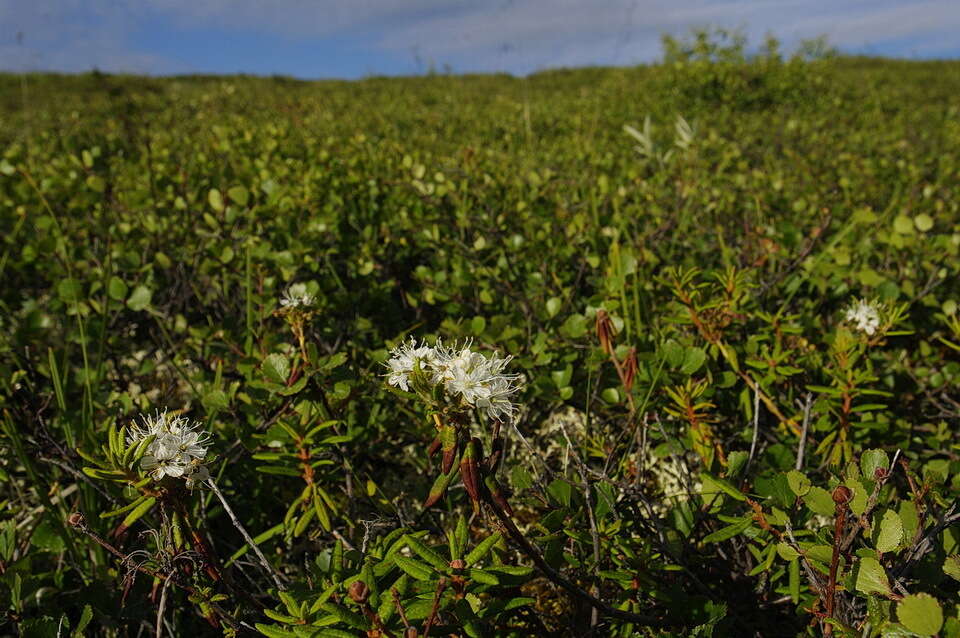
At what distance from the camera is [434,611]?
2.57 ft

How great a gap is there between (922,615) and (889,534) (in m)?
0.20

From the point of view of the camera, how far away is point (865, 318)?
5.09 feet

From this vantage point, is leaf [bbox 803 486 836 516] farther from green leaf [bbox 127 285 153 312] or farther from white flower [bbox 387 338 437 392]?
green leaf [bbox 127 285 153 312]

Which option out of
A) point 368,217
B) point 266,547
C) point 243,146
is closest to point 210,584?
point 266,547

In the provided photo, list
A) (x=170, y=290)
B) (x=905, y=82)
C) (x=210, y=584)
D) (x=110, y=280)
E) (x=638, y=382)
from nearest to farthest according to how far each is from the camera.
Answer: (x=210, y=584)
(x=638, y=382)
(x=110, y=280)
(x=170, y=290)
(x=905, y=82)

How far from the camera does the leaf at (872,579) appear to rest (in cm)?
80

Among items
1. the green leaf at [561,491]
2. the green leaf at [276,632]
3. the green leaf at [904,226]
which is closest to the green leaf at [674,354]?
the green leaf at [561,491]

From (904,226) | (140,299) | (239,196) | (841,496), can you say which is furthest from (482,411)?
(904,226)

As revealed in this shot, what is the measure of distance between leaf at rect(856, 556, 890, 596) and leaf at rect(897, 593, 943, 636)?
123mm

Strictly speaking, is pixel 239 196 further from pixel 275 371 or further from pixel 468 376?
pixel 468 376

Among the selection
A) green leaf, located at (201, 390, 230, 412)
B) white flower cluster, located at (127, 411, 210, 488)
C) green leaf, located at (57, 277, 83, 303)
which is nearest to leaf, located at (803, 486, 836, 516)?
white flower cluster, located at (127, 411, 210, 488)

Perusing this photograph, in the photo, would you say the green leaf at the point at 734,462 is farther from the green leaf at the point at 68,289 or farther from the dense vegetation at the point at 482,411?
the green leaf at the point at 68,289

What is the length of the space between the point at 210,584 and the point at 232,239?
1.42m

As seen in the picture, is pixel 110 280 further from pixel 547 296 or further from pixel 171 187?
pixel 547 296
